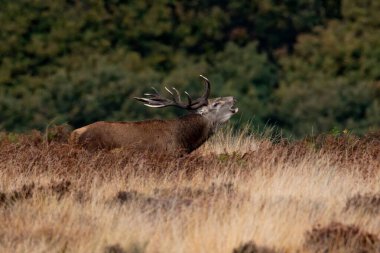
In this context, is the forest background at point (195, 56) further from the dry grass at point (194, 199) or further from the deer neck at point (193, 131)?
the dry grass at point (194, 199)

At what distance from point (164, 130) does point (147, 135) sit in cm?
40

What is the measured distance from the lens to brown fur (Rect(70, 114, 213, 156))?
1627 centimetres

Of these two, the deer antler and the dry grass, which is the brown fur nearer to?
the deer antler

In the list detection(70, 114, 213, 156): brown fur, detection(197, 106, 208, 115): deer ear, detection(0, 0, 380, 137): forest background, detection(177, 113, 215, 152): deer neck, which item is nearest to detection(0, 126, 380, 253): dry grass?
detection(70, 114, 213, 156): brown fur

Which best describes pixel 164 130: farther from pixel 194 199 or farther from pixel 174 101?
pixel 194 199

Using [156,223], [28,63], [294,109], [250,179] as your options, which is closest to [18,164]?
[250,179]

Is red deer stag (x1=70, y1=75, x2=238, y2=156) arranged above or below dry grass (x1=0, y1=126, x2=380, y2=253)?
below

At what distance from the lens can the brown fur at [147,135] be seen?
16.3 m

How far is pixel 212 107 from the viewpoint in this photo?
59.2 feet

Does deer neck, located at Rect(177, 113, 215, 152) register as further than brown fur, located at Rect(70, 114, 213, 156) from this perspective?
Yes

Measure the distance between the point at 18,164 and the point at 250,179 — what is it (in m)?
2.50

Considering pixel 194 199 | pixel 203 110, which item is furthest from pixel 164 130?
pixel 194 199

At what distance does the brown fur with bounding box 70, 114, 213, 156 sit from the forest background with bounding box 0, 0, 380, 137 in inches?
1260

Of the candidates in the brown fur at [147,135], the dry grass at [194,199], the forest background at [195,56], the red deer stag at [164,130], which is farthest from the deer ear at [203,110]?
the forest background at [195,56]
